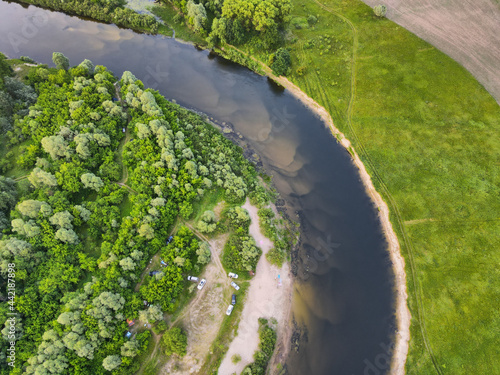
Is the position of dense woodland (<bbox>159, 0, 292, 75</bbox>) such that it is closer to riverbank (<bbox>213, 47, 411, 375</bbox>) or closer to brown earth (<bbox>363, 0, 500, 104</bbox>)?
riverbank (<bbox>213, 47, 411, 375</bbox>)

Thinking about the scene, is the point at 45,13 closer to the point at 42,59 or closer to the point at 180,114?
the point at 42,59

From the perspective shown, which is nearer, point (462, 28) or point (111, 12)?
point (462, 28)

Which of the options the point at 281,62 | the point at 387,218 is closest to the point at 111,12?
the point at 281,62

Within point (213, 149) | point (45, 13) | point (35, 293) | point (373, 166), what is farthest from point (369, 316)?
point (45, 13)

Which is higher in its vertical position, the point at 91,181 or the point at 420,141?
the point at 420,141

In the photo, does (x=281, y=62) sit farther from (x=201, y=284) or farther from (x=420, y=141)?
(x=201, y=284)

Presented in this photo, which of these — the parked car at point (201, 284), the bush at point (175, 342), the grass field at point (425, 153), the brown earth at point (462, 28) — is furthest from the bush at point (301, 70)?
the bush at point (175, 342)

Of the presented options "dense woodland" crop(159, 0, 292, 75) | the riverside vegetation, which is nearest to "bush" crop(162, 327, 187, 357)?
the riverside vegetation
